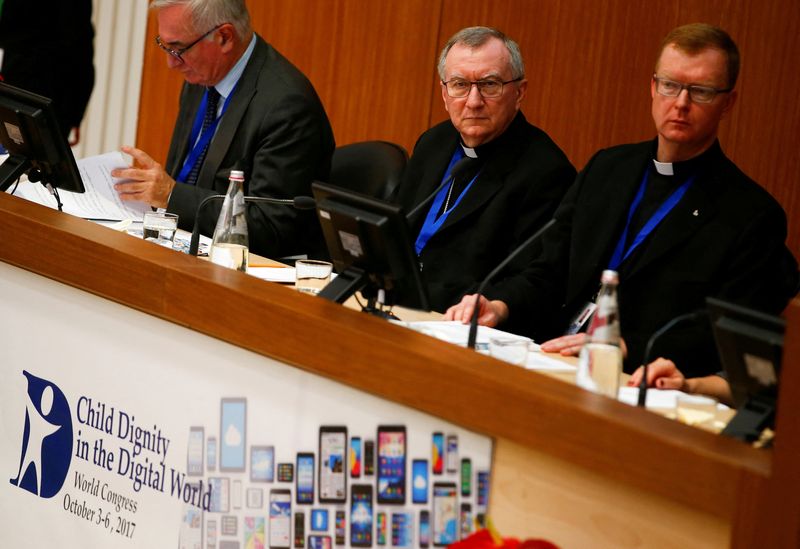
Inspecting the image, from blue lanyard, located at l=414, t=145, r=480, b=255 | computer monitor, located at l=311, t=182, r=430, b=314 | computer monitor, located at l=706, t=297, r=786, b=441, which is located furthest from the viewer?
blue lanyard, located at l=414, t=145, r=480, b=255

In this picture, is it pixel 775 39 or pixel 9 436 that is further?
pixel 775 39

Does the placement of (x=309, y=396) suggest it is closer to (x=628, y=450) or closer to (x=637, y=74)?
(x=628, y=450)

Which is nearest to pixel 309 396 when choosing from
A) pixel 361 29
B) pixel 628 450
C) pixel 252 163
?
pixel 628 450

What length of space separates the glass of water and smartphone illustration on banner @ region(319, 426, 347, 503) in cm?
121

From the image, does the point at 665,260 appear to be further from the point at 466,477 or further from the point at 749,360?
the point at 466,477

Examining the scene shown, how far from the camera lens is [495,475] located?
176 cm

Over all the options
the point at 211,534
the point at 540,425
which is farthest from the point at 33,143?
the point at 540,425

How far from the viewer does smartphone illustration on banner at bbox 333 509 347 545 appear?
1.89m

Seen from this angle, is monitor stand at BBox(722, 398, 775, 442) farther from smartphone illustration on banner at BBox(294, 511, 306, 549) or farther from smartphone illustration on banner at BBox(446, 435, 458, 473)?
smartphone illustration on banner at BBox(294, 511, 306, 549)

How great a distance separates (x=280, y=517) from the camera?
1.94 m

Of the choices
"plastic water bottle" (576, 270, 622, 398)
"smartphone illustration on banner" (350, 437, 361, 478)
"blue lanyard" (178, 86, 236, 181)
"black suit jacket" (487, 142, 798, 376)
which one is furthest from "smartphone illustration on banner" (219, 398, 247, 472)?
"blue lanyard" (178, 86, 236, 181)

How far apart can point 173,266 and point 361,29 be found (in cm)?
333

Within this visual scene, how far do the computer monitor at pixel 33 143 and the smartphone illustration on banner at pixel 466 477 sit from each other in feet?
5.45

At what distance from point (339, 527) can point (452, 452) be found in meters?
0.26
